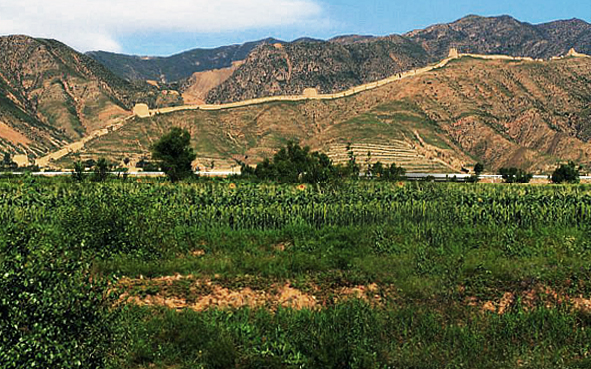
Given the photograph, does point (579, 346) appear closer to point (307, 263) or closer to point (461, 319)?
point (461, 319)

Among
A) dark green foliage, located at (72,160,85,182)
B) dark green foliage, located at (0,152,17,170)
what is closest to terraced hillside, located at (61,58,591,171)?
dark green foliage, located at (0,152,17,170)

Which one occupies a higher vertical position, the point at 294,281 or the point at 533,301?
the point at 294,281

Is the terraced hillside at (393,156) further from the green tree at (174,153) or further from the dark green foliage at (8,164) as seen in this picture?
the dark green foliage at (8,164)

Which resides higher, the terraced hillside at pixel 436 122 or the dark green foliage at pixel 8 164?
the terraced hillside at pixel 436 122

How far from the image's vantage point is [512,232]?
15.8m

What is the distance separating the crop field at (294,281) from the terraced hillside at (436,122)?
96.6 m

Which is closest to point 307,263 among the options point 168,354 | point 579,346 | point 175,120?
point 168,354

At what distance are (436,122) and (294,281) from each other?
145m

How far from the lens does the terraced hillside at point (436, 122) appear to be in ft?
427

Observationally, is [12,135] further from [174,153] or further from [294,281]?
[294,281]

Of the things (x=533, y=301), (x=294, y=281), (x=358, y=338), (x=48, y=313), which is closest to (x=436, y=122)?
(x=533, y=301)

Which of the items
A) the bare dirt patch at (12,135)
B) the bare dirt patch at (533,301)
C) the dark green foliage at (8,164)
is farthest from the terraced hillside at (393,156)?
the bare dirt patch at (12,135)

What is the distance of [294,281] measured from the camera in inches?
475

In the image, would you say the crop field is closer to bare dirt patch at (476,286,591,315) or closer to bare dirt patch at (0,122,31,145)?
bare dirt patch at (476,286,591,315)
